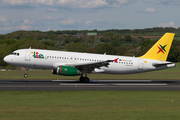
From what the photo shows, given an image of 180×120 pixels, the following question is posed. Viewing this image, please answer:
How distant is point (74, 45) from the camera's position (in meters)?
124

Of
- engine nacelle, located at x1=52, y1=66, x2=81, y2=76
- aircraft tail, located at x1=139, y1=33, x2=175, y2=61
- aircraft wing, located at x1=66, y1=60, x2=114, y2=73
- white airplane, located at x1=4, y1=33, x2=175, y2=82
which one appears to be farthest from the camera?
aircraft tail, located at x1=139, y1=33, x2=175, y2=61

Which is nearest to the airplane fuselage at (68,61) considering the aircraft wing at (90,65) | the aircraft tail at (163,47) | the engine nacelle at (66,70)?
the aircraft wing at (90,65)

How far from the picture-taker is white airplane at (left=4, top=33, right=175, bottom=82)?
35.1 m

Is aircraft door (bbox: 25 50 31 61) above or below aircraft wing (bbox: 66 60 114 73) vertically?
above

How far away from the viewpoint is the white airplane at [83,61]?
35.1 m
